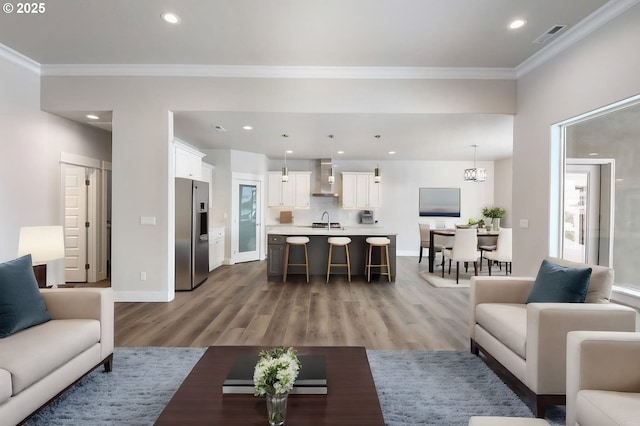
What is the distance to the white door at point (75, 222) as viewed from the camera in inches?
213

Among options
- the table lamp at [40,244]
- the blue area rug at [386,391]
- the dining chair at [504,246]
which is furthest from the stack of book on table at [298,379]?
the dining chair at [504,246]

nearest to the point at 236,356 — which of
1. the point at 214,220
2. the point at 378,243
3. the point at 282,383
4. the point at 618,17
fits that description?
the point at 282,383

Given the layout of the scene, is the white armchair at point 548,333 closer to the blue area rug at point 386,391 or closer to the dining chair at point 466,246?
the blue area rug at point 386,391

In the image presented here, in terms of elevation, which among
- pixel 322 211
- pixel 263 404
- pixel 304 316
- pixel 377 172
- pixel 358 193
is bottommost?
pixel 304 316

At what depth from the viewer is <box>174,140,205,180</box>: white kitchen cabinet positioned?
4879 millimetres

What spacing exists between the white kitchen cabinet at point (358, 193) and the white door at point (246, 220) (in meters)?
2.24

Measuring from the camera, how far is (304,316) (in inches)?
151

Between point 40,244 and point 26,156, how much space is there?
2.12 metres

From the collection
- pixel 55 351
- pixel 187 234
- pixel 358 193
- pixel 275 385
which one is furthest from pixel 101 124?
pixel 358 193

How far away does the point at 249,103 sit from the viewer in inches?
169

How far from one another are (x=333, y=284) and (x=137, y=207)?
3.20m

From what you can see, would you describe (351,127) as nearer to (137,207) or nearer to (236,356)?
(137,207)

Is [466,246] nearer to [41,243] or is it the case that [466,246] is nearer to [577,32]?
[577,32]

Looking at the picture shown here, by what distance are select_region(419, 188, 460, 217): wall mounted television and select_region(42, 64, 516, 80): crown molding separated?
4.68 metres
